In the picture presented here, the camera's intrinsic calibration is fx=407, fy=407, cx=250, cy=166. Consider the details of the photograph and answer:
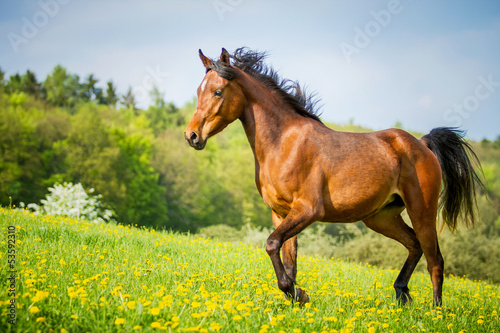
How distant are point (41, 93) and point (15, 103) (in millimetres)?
13757

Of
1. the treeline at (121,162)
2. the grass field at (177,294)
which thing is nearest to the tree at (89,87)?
the treeline at (121,162)

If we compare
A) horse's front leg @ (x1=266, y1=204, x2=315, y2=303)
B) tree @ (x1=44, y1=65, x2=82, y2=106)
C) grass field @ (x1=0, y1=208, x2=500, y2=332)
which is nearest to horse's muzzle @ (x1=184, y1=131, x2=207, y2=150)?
horse's front leg @ (x1=266, y1=204, x2=315, y2=303)

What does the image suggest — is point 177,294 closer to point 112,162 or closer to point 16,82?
point 112,162

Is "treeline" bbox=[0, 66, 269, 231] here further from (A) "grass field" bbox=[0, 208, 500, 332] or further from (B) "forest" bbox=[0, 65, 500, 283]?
(A) "grass field" bbox=[0, 208, 500, 332]

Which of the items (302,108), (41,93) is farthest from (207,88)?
(41,93)

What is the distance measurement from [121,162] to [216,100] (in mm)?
38232

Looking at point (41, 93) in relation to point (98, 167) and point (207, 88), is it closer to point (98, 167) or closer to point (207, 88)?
point (98, 167)

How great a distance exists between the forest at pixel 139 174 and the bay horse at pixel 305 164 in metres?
16.5

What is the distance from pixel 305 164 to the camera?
490 cm

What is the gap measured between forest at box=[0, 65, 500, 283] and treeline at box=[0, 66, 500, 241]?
0.36ft

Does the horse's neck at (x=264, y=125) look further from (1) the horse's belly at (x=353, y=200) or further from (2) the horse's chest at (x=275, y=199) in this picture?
(1) the horse's belly at (x=353, y=200)

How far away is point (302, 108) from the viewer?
5453 mm

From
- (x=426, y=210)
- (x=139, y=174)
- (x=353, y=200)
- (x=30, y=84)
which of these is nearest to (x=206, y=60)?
(x=353, y=200)

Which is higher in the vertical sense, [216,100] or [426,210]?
[216,100]
